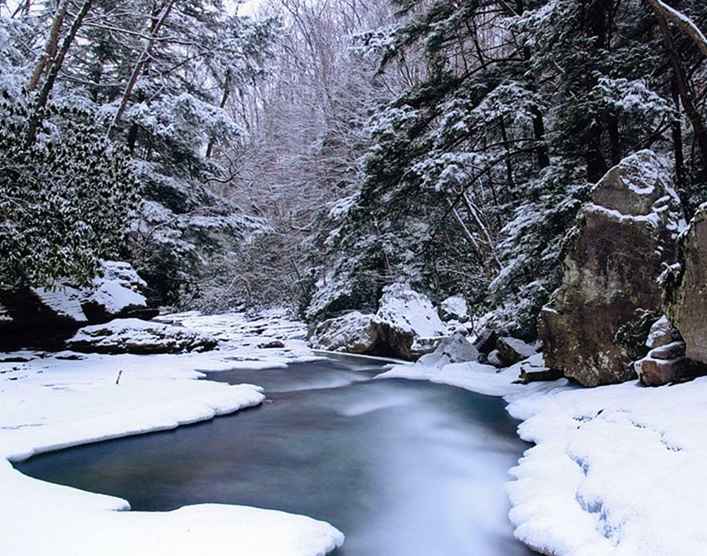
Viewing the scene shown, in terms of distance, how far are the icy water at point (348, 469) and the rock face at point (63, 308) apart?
15.6 feet

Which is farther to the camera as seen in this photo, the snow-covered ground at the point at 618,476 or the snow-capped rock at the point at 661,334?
the snow-capped rock at the point at 661,334

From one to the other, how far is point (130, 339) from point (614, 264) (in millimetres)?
8664

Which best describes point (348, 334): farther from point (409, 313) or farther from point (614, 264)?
point (614, 264)

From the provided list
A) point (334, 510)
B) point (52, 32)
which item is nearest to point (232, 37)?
point (52, 32)

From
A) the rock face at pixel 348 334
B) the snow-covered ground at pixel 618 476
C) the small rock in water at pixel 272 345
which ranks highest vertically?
the snow-covered ground at pixel 618 476

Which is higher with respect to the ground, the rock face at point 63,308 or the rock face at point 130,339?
the rock face at point 63,308

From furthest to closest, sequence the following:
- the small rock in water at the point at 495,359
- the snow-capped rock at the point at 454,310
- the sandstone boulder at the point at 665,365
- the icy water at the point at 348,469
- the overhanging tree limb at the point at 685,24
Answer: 1. the snow-capped rock at the point at 454,310
2. the small rock in water at the point at 495,359
3. the overhanging tree limb at the point at 685,24
4. the sandstone boulder at the point at 665,365
5. the icy water at the point at 348,469

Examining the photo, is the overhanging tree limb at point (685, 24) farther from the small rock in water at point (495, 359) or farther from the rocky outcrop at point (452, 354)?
the rocky outcrop at point (452, 354)

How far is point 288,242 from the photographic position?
1842 centimetres

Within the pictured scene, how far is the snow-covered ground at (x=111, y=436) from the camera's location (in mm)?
2721

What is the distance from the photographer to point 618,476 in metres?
3.19

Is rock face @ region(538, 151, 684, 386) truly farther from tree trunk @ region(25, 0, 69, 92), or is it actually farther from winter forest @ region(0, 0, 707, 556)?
tree trunk @ region(25, 0, 69, 92)

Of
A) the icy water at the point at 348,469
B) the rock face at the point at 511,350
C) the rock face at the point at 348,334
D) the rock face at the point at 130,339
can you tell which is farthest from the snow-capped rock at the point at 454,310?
the icy water at the point at 348,469

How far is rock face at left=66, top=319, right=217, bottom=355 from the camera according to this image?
31.6 feet
